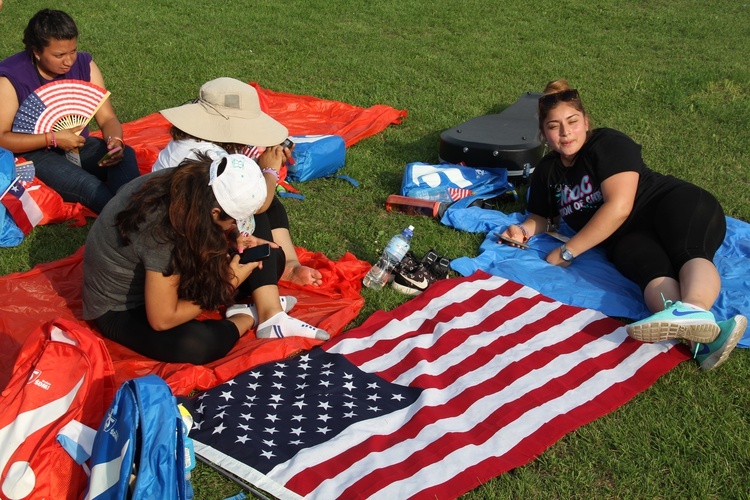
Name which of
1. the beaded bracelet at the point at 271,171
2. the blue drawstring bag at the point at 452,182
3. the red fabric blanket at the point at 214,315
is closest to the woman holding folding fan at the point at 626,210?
the blue drawstring bag at the point at 452,182

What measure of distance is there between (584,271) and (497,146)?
1559 millimetres

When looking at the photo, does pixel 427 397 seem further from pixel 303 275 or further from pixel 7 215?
pixel 7 215

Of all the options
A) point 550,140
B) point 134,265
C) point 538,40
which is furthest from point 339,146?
point 538,40

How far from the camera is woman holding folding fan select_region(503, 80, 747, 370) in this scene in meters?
4.26

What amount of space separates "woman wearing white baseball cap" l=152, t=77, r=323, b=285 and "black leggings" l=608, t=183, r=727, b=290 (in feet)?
7.58

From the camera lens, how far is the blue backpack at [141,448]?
2.56m

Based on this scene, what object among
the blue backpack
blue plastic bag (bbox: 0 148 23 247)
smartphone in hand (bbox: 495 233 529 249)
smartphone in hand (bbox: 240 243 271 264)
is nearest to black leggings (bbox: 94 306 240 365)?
smartphone in hand (bbox: 240 243 271 264)

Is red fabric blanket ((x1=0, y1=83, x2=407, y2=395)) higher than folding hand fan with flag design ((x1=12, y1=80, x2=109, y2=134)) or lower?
lower

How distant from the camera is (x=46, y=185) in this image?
17.6 feet

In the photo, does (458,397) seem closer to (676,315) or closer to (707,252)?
(676,315)

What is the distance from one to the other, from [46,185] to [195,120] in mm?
1782

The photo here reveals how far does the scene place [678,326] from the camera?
3.71 meters

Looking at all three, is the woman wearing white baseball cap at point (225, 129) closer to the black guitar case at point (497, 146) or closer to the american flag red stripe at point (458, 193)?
the american flag red stripe at point (458, 193)

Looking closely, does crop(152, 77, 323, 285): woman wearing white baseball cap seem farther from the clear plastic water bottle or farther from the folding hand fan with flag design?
the folding hand fan with flag design
